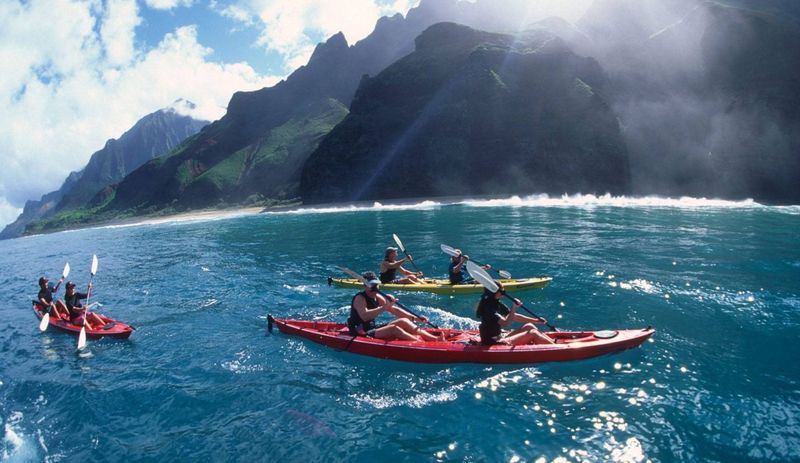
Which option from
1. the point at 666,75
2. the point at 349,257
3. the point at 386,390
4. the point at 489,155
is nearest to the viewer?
the point at 386,390

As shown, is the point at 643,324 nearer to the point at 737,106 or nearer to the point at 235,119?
the point at 737,106

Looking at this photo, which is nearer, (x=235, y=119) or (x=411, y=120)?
(x=411, y=120)

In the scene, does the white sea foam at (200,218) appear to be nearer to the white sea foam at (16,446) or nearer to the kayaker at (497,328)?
the white sea foam at (16,446)

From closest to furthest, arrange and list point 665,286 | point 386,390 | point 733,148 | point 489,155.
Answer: point 386,390 → point 665,286 → point 733,148 → point 489,155

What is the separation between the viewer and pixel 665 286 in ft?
58.0

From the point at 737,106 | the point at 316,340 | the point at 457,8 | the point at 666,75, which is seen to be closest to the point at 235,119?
the point at 457,8

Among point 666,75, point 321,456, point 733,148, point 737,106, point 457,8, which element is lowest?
point 321,456

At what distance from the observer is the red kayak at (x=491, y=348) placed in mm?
11406

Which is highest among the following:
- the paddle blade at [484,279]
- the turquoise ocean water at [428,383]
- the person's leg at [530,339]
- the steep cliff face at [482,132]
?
the steep cliff face at [482,132]

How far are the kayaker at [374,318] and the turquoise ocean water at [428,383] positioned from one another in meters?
0.81

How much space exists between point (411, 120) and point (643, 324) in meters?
87.7

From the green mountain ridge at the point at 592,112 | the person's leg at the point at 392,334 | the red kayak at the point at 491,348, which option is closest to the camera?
the red kayak at the point at 491,348

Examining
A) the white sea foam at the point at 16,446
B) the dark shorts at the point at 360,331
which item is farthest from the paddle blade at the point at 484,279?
the white sea foam at the point at 16,446

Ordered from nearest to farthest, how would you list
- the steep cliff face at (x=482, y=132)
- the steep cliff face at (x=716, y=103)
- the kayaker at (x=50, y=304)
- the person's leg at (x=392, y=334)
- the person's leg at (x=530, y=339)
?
the person's leg at (x=530, y=339) < the person's leg at (x=392, y=334) < the kayaker at (x=50, y=304) < the steep cliff face at (x=716, y=103) < the steep cliff face at (x=482, y=132)
